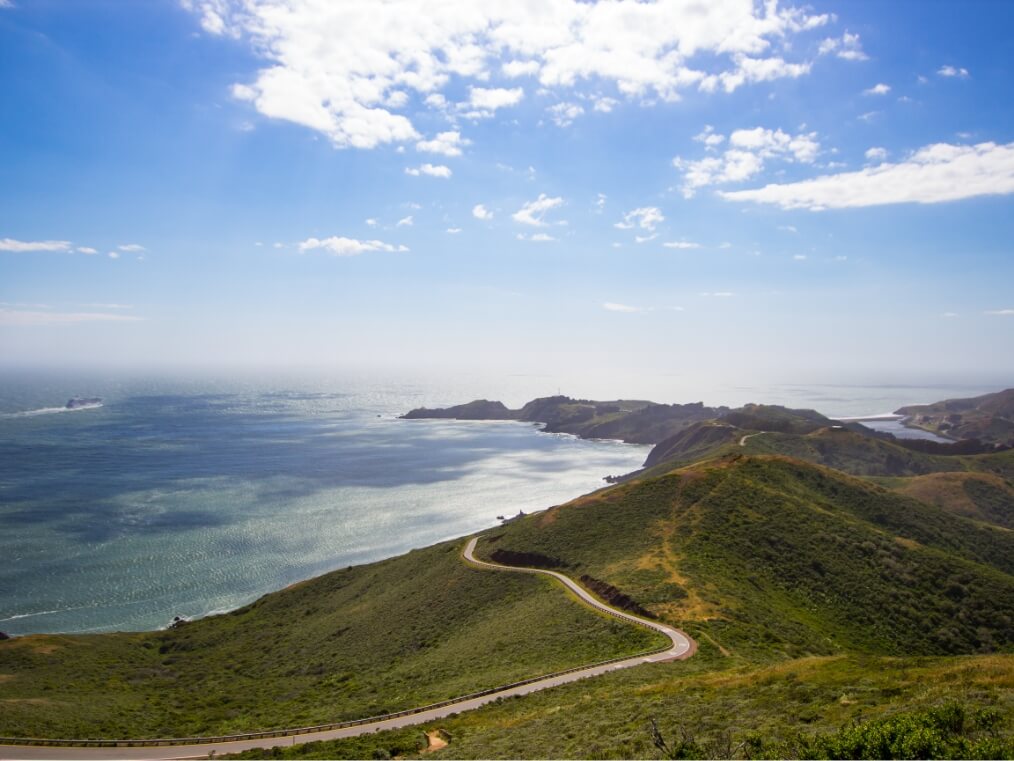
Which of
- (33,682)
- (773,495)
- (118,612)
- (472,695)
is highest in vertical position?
(773,495)

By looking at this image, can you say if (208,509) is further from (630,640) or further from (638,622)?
(630,640)

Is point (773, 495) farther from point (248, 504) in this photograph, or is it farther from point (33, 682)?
point (248, 504)

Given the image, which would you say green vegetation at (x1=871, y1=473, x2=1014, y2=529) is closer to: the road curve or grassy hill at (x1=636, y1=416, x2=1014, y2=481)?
grassy hill at (x1=636, y1=416, x2=1014, y2=481)

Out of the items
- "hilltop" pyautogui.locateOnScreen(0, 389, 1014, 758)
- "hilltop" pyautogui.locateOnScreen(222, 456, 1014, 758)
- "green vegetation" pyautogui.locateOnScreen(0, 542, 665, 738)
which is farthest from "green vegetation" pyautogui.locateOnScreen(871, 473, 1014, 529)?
"green vegetation" pyautogui.locateOnScreen(0, 542, 665, 738)

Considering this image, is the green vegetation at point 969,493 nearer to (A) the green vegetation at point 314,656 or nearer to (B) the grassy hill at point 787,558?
(B) the grassy hill at point 787,558

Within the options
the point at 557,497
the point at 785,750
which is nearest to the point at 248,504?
the point at 557,497

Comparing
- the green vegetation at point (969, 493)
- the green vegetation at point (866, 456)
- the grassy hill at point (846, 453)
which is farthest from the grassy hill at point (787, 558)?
the green vegetation at point (866, 456)
